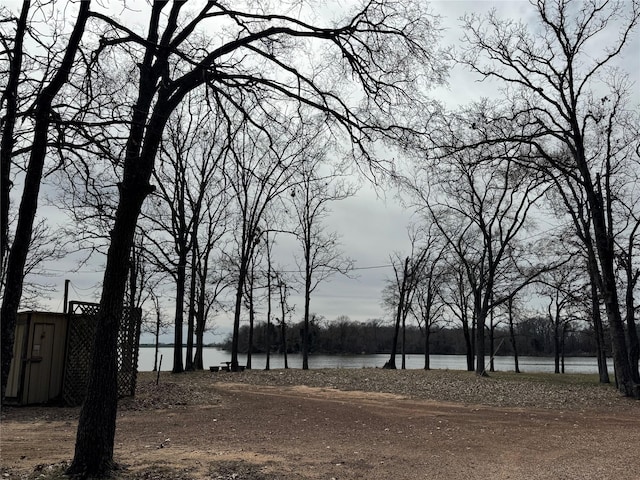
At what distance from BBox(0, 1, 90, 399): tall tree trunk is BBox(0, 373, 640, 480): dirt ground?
1.55 m

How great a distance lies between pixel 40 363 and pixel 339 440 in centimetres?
747

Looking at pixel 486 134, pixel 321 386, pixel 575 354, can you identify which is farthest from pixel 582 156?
pixel 575 354

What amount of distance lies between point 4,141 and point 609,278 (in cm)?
1604

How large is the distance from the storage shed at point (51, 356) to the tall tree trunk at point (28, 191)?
615cm

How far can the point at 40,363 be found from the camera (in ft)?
38.8

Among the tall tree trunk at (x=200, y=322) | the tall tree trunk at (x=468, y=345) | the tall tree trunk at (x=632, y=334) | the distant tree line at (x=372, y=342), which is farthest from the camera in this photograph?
the distant tree line at (x=372, y=342)

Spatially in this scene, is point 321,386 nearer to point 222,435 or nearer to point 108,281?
point 222,435

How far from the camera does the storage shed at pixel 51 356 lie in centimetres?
1163

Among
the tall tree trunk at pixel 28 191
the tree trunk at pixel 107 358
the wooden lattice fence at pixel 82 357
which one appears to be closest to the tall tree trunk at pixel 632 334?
the wooden lattice fence at pixel 82 357

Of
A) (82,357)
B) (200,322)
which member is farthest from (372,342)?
(82,357)

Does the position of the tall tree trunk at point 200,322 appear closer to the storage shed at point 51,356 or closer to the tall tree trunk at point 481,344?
the tall tree trunk at point 481,344

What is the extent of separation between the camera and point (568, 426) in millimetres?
9688

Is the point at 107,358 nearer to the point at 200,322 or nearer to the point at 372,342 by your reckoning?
the point at 200,322

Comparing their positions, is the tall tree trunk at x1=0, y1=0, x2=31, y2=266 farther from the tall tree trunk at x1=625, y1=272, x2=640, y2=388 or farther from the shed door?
the tall tree trunk at x1=625, y1=272, x2=640, y2=388
